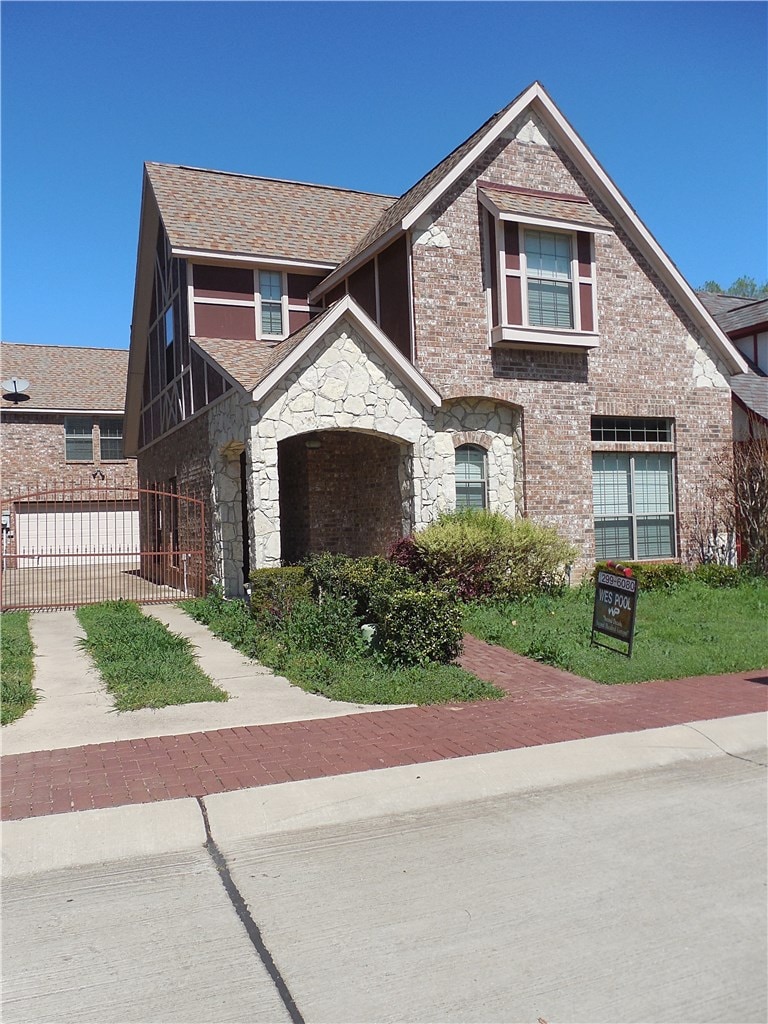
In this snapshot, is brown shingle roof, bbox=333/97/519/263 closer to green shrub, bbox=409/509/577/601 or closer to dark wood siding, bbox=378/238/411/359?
dark wood siding, bbox=378/238/411/359

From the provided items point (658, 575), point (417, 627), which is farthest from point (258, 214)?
point (417, 627)

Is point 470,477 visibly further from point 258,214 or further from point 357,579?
point 258,214

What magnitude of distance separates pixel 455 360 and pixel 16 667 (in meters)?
9.07

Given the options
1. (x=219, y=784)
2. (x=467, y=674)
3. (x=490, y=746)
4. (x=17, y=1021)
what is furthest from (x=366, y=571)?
(x=17, y=1021)

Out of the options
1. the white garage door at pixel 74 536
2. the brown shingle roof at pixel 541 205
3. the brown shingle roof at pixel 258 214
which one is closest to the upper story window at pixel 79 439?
the white garage door at pixel 74 536

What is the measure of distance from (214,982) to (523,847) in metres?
2.11

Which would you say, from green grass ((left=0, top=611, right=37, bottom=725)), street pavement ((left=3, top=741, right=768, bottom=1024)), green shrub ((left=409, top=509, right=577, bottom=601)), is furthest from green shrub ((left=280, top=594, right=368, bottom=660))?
street pavement ((left=3, top=741, right=768, bottom=1024))

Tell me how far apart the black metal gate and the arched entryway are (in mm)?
2230

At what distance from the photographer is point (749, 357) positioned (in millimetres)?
23328

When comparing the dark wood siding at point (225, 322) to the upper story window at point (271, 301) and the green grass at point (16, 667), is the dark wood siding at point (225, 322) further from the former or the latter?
the green grass at point (16, 667)

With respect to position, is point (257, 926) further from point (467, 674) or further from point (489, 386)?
point (489, 386)

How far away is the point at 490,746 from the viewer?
7070 mm

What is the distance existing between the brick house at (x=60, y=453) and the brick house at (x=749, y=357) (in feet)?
66.9

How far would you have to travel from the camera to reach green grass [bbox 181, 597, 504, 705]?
8.70m
